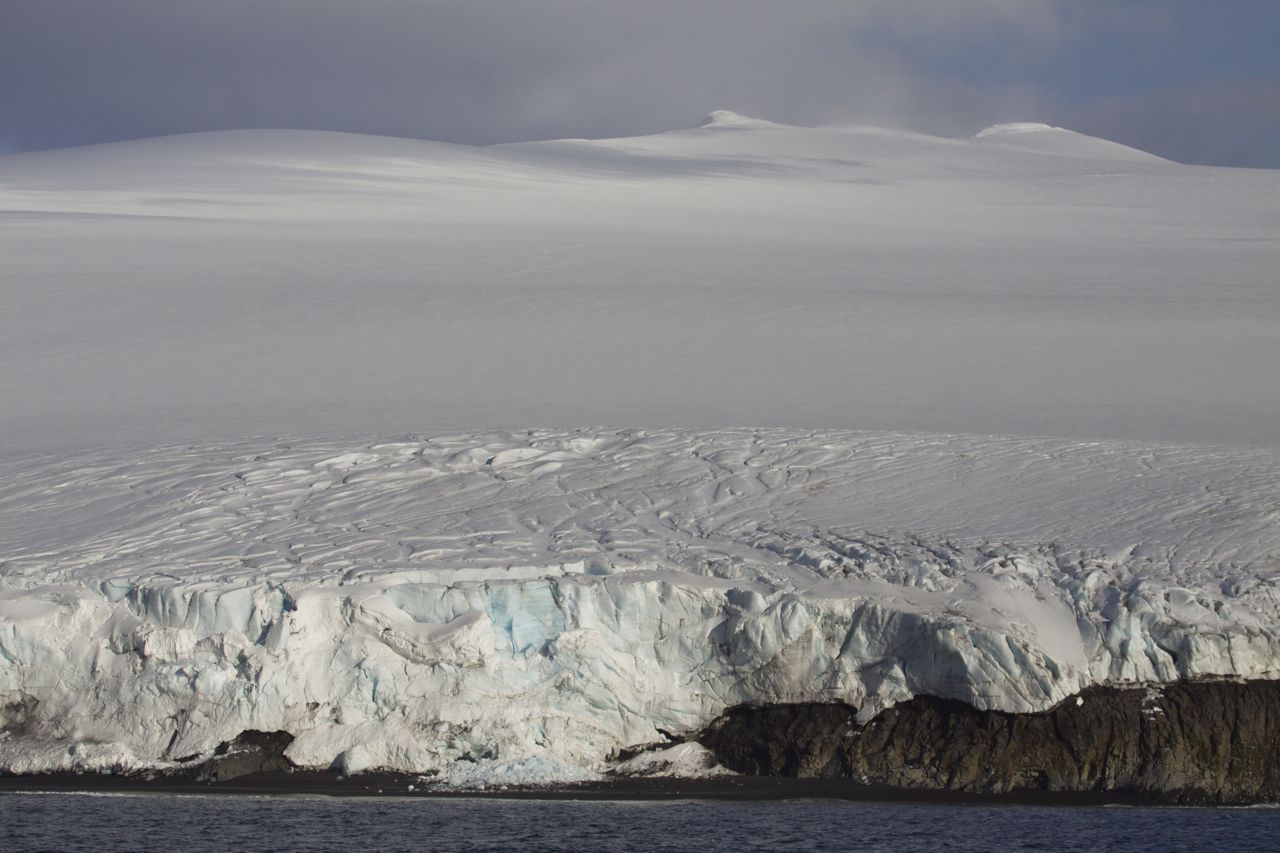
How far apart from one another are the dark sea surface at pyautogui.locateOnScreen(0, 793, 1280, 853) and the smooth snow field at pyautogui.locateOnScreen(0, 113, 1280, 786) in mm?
490

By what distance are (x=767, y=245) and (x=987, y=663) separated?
810 inches

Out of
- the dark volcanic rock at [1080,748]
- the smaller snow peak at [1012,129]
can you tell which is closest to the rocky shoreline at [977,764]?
the dark volcanic rock at [1080,748]

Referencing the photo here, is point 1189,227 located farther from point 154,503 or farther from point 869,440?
point 154,503

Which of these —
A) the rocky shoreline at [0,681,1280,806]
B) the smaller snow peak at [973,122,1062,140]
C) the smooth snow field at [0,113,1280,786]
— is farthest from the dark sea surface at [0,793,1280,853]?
the smaller snow peak at [973,122,1062,140]

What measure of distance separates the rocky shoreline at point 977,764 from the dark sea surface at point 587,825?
0.17 m

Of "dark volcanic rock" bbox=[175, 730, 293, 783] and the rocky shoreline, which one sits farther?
"dark volcanic rock" bbox=[175, 730, 293, 783]

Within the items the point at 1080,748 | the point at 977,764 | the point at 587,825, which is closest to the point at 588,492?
the point at 587,825

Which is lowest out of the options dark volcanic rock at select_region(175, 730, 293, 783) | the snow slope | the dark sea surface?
the dark sea surface

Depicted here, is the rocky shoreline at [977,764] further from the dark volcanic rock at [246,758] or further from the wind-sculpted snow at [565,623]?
the wind-sculpted snow at [565,623]

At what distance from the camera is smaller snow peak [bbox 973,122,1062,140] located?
64.9 meters

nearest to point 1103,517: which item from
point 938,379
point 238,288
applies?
point 938,379

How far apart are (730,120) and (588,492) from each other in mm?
58114

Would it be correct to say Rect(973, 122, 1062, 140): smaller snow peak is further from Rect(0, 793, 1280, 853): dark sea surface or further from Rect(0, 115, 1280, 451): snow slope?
Rect(0, 793, 1280, 853): dark sea surface

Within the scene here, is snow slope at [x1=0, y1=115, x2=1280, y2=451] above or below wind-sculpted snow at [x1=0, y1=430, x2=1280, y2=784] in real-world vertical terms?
above
